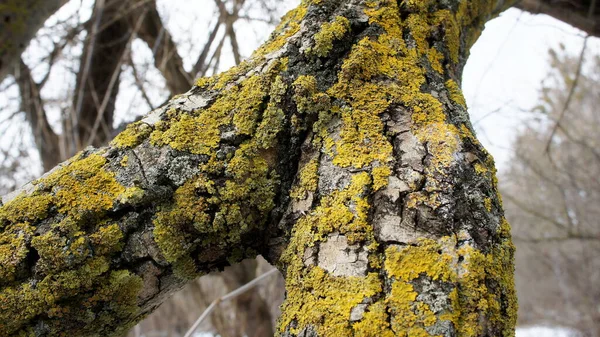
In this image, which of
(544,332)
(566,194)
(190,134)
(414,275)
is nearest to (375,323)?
(414,275)

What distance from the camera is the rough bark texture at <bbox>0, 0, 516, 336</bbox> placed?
0.73 m

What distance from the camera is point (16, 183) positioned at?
371 centimetres

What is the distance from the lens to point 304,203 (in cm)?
87

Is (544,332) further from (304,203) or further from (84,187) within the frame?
(84,187)

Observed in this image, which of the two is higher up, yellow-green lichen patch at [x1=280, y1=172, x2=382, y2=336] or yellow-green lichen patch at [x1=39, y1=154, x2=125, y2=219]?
yellow-green lichen patch at [x1=39, y1=154, x2=125, y2=219]

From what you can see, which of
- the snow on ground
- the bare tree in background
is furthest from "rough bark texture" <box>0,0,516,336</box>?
the snow on ground

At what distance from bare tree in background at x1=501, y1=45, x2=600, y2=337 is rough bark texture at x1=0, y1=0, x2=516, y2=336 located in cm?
417

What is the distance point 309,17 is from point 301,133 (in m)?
0.27

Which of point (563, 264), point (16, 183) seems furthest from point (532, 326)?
point (16, 183)

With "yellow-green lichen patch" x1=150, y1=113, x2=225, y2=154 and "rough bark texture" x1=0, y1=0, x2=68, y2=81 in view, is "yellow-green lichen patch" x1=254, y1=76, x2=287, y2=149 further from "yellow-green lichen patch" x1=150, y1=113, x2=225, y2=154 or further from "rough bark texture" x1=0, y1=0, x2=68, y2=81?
"rough bark texture" x1=0, y1=0, x2=68, y2=81

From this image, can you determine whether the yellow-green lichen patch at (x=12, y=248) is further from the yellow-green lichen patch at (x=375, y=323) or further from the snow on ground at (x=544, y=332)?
the snow on ground at (x=544, y=332)

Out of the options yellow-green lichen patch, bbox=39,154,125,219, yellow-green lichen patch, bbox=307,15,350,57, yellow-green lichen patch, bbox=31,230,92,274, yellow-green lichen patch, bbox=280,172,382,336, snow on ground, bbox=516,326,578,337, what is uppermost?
yellow-green lichen patch, bbox=307,15,350,57

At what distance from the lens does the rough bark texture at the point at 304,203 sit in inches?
28.9

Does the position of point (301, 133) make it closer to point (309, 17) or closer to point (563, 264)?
point (309, 17)
